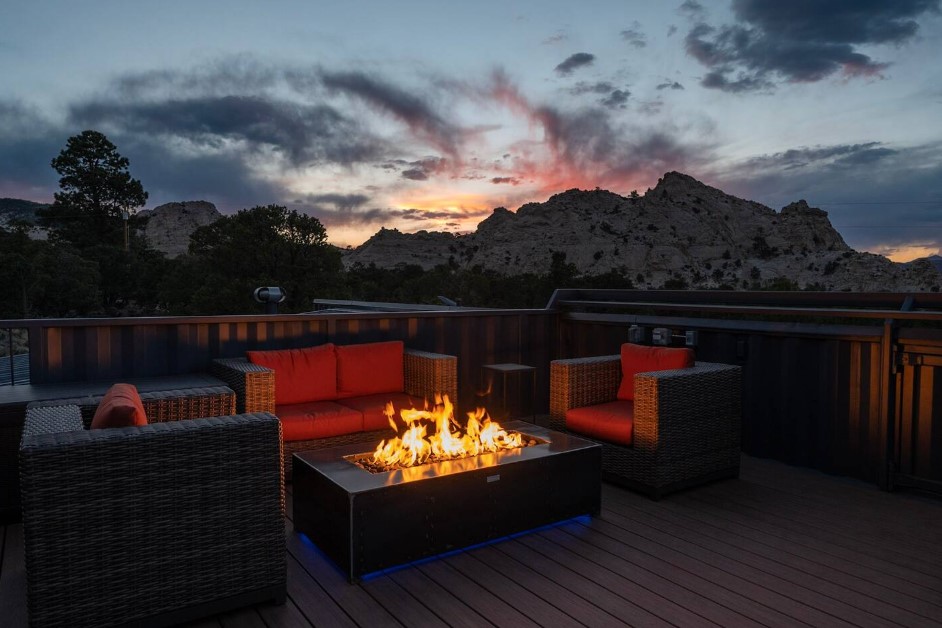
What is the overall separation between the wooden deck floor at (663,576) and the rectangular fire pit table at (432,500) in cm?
9

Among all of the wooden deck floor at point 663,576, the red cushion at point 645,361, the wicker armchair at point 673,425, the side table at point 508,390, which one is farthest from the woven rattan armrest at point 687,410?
the side table at point 508,390

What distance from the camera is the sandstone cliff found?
86.1 feet

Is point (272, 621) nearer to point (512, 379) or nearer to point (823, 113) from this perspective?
point (512, 379)

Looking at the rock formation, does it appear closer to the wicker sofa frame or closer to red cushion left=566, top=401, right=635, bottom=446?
the wicker sofa frame

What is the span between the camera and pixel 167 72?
9562mm

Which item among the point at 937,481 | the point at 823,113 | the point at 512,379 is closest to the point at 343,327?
the point at 512,379

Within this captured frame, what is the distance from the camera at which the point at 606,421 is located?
3701 mm

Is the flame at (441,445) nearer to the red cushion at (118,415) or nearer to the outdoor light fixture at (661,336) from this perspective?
the red cushion at (118,415)

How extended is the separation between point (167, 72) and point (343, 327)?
7311 mm

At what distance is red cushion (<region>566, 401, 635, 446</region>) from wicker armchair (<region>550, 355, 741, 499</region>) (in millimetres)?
54

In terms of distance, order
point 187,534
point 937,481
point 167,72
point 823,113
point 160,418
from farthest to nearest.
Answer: point 167,72 → point 823,113 → point 937,481 → point 160,418 → point 187,534

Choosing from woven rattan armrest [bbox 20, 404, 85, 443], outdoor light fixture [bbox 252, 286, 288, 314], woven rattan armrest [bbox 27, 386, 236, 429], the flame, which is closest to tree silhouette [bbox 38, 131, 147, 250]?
outdoor light fixture [bbox 252, 286, 288, 314]

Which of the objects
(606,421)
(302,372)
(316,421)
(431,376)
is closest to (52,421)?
(316,421)

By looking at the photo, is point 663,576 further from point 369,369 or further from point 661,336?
point 369,369
